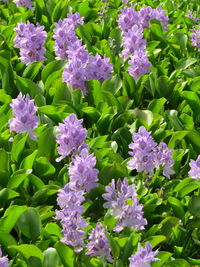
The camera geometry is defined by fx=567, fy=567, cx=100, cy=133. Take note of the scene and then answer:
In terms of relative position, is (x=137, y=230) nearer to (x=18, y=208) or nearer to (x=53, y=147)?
(x=18, y=208)

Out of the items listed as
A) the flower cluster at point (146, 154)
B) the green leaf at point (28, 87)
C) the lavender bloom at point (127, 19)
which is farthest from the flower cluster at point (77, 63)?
the flower cluster at point (146, 154)

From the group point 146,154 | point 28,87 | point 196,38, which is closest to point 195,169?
point 146,154

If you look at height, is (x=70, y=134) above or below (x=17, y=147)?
above

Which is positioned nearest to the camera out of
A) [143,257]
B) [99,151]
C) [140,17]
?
[143,257]

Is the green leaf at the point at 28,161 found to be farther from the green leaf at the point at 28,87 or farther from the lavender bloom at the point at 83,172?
the green leaf at the point at 28,87

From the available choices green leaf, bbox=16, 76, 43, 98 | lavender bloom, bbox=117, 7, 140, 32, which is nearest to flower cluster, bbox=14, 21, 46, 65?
green leaf, bbox=16, 76, 43, 98

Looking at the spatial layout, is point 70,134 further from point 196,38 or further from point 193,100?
point 196,38
